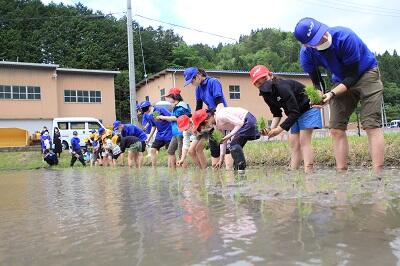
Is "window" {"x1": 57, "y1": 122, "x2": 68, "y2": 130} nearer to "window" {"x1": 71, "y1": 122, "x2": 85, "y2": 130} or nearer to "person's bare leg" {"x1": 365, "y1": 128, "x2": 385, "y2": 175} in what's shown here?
"window" {"x1": 71, "y1": 122, "x2": 85, "y2": 130}

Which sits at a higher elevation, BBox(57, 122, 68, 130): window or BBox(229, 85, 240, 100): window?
BBox(229, 85, 240, 100): window

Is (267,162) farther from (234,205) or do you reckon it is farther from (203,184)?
(234,205)

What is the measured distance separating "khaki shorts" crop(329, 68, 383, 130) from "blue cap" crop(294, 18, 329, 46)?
25.8 inches

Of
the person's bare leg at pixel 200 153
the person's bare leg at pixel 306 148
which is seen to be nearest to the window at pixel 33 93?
the person's bare leg at pixel 200 153

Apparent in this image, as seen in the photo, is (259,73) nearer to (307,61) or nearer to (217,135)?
(307,61)

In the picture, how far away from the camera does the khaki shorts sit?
451 centimetres

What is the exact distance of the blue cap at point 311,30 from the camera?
4.43 meters

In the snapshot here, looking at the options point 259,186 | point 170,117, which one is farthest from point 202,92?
point 259,186

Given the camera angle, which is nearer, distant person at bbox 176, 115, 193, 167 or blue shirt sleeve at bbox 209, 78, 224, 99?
blue shirt sleeve at bbox 209, 78, 224, 99

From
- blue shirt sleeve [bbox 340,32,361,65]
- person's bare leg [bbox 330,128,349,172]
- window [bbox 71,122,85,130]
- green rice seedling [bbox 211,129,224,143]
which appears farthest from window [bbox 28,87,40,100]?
blue shirt sleeve [bbox 340,32,361,65]

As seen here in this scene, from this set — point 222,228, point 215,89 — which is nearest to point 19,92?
point 215,89

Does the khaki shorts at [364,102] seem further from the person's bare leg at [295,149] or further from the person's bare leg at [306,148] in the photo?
the person's bare leg at [295,149]

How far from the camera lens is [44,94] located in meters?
36.9

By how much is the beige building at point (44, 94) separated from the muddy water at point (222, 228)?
34.6 metres
